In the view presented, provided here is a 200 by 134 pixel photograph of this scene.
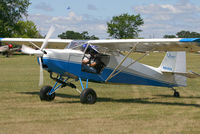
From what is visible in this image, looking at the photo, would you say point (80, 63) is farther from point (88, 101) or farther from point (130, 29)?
point (130, 29)

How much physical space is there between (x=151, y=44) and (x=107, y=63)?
161 cm

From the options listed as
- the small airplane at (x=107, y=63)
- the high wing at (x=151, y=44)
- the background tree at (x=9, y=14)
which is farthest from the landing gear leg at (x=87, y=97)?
the background tree at (x=9, y=14)

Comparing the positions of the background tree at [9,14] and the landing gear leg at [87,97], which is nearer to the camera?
the landing gear leg at [87,97]

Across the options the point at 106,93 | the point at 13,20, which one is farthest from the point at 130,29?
the point at 106,93

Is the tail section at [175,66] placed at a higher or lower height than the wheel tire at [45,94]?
higher

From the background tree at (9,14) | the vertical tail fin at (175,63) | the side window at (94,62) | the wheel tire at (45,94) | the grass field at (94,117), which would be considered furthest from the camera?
the background tree at (9,14)

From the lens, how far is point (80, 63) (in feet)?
33.9

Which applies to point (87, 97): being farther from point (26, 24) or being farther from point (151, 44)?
point (26, 24)

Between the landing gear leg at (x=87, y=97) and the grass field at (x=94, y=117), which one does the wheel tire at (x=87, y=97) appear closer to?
the landing gear leg at (x=87, y=97)

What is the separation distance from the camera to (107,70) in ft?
36.1

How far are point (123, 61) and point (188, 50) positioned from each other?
207cm

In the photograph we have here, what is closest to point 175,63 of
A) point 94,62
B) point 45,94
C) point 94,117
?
point 94,62

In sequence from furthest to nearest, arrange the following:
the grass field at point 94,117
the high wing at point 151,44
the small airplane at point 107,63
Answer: the small airplane at point 107,63 < the high wing at point 151,44 < the grass field at point 94,117

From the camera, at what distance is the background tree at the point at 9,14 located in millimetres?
66825
